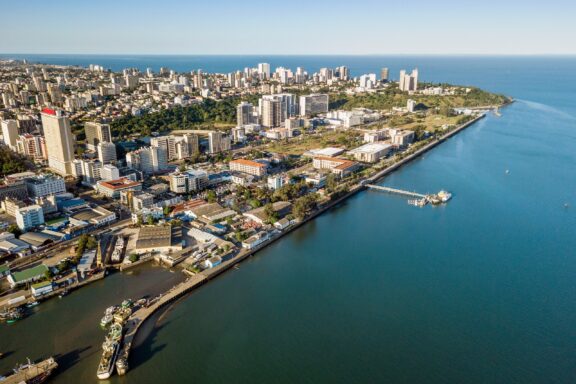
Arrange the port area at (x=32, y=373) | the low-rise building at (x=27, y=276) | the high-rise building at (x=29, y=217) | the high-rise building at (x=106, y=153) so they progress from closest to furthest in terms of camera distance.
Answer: the port area at (x=32, y=373) → the low-rise building at (x=27, y=276) → the high-rise building at (x=29, y=217) → the high-rise building at (x=106, y=153)

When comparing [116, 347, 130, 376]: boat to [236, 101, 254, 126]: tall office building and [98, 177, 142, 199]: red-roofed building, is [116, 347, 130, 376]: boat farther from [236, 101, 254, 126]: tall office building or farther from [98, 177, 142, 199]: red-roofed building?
[236, 101, 254, 126]: tall office building

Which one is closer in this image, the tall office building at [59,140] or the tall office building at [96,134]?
the tall office building at [59,140]

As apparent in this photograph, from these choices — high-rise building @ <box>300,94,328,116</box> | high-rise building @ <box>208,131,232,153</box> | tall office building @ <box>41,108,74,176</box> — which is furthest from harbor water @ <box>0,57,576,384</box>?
high-rise building @ <box>300,94,328,116</box>

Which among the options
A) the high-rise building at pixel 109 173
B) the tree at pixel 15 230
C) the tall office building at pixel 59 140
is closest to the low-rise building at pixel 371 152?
the high-rise building at pixel 109 173

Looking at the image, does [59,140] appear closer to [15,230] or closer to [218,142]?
[15,230]

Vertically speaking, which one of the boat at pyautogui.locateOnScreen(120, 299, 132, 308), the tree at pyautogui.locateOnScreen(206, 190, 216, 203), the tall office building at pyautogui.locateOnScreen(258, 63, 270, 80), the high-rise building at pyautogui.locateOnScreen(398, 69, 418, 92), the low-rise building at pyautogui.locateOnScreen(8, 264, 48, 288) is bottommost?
the boat at pyautogui.locateOnScreen(120, 299, 132, 308)

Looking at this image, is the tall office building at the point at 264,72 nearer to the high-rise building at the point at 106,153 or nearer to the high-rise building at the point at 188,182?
the high-rise building at the point at 106,153
